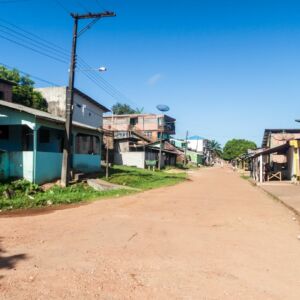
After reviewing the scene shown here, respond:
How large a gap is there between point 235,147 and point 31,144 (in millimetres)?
102496

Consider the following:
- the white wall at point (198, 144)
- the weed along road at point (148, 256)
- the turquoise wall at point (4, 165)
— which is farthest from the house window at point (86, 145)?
the white wall at point (198, 144)

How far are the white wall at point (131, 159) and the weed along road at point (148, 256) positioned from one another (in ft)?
105

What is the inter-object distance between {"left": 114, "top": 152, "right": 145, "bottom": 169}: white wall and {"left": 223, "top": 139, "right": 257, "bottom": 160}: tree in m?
75.1

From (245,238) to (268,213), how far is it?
14.6 feet

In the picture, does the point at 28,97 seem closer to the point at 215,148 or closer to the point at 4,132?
the point at 4,132

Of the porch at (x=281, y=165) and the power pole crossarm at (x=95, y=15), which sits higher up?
the power pole crossarm at (x=95, y=15)

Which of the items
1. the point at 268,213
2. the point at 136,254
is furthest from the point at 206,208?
the point at 136,254

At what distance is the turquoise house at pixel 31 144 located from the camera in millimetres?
17156

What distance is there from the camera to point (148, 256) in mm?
6352

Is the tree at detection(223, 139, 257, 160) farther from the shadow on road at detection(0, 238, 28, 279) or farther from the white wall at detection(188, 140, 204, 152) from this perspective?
the shadow on road at detection(0, 238, 28, 279)

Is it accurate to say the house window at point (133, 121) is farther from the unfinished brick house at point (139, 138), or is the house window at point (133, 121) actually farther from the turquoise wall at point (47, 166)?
the turquoise wall at point (47, 166)

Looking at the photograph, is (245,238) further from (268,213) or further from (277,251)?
(268,213)

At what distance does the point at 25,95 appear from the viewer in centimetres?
3412

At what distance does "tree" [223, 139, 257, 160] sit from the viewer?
113 meters
